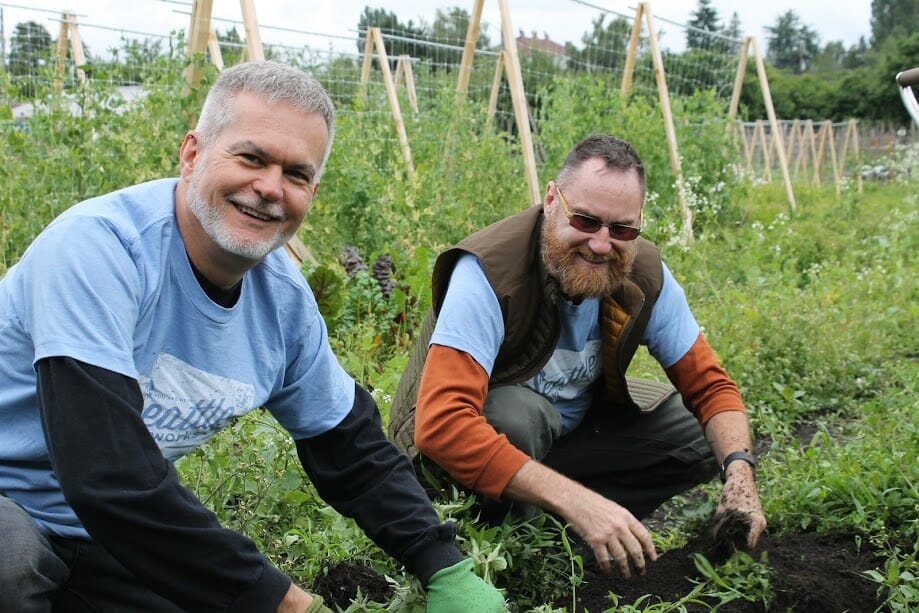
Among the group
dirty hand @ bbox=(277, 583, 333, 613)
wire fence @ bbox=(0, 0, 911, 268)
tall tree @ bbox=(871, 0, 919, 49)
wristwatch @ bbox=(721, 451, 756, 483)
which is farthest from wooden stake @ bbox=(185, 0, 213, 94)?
tall tree @ bbox=(871, 0, 919, 49)

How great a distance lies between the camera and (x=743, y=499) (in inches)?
124

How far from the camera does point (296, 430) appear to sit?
2.48m

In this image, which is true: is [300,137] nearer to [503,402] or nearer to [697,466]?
[503,402]

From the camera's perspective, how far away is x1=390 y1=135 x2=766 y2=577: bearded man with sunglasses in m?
2.96

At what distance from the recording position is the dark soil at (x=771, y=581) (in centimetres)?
285

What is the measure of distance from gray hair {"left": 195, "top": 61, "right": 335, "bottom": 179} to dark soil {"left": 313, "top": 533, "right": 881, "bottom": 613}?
1.32 meters

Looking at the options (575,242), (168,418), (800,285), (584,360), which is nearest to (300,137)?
(168,418)

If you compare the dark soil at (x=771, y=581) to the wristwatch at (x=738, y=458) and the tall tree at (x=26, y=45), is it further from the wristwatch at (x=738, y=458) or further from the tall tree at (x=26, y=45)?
the tall tree at (x=26, y=45)

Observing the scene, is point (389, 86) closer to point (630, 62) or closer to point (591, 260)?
point (630, 62)

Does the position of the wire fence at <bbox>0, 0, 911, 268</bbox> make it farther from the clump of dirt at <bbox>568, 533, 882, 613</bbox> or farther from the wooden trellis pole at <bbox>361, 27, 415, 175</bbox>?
the clump of dirt at <bbox>568, 533, 882, 613</bbox>

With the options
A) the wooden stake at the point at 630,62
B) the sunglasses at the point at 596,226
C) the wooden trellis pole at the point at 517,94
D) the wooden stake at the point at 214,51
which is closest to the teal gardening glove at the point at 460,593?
the sunglasses at the point at 596,226

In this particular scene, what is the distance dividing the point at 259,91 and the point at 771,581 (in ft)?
6.71

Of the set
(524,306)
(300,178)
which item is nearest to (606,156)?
(524,306)

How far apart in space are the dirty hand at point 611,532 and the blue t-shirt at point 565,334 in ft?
1.79
